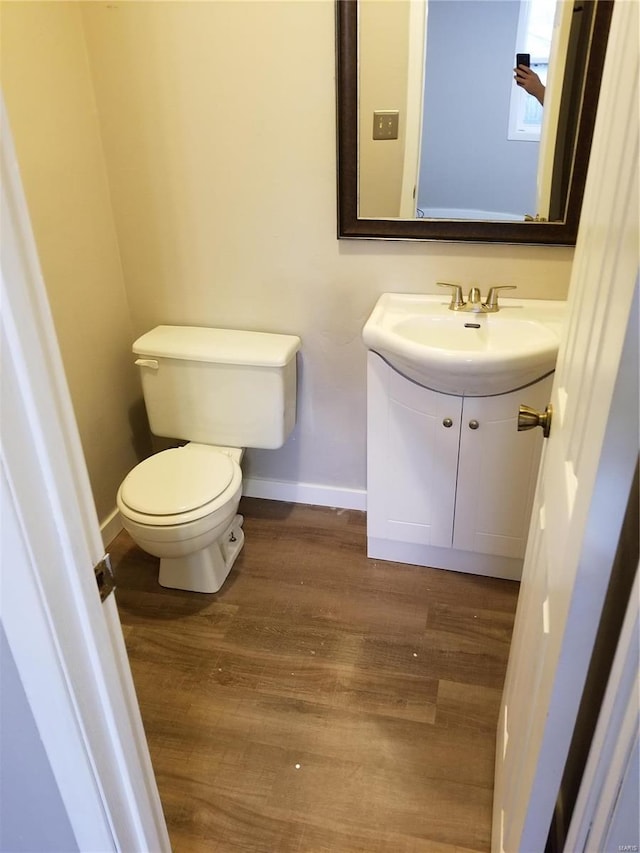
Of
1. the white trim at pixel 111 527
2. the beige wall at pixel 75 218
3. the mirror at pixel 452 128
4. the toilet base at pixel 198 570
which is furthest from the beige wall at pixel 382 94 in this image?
the white trim at pixel 111 527

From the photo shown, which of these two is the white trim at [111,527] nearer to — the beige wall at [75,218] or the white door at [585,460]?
the beige wall at [75,218]

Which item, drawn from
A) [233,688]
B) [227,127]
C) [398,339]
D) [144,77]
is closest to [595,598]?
[398,339]

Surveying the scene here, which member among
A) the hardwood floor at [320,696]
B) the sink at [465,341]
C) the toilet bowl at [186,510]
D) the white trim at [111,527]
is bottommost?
the hardwood floor at [320,696]

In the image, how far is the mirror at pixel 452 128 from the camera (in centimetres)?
169

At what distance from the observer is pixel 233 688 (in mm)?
1745

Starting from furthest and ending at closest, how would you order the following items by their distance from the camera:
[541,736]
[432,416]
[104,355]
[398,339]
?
[104,355] < [432,416] < [398,339] < [541,736]

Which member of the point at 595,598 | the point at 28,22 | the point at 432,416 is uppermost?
the point at 28,22

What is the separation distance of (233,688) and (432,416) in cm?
96

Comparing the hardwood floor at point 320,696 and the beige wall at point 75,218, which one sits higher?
the beige wall at point 75,218

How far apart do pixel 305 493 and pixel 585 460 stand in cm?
185

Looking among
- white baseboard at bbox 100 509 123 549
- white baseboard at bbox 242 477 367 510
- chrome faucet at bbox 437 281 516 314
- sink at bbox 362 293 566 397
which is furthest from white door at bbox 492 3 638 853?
white baseboard at bbox 100 509 123 549

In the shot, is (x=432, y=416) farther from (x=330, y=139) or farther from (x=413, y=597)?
(x=330, y=139)

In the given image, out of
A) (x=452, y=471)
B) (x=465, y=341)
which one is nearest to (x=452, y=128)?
(x=465, y=341)

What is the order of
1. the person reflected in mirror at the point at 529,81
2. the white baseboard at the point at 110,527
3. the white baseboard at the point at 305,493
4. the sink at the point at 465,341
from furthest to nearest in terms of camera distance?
the white baseboard at the point at 305,493
the white baseboard at the point at 110,527
the person reflected in mirror at the point at 529,81
the sink at the point at 465,341
